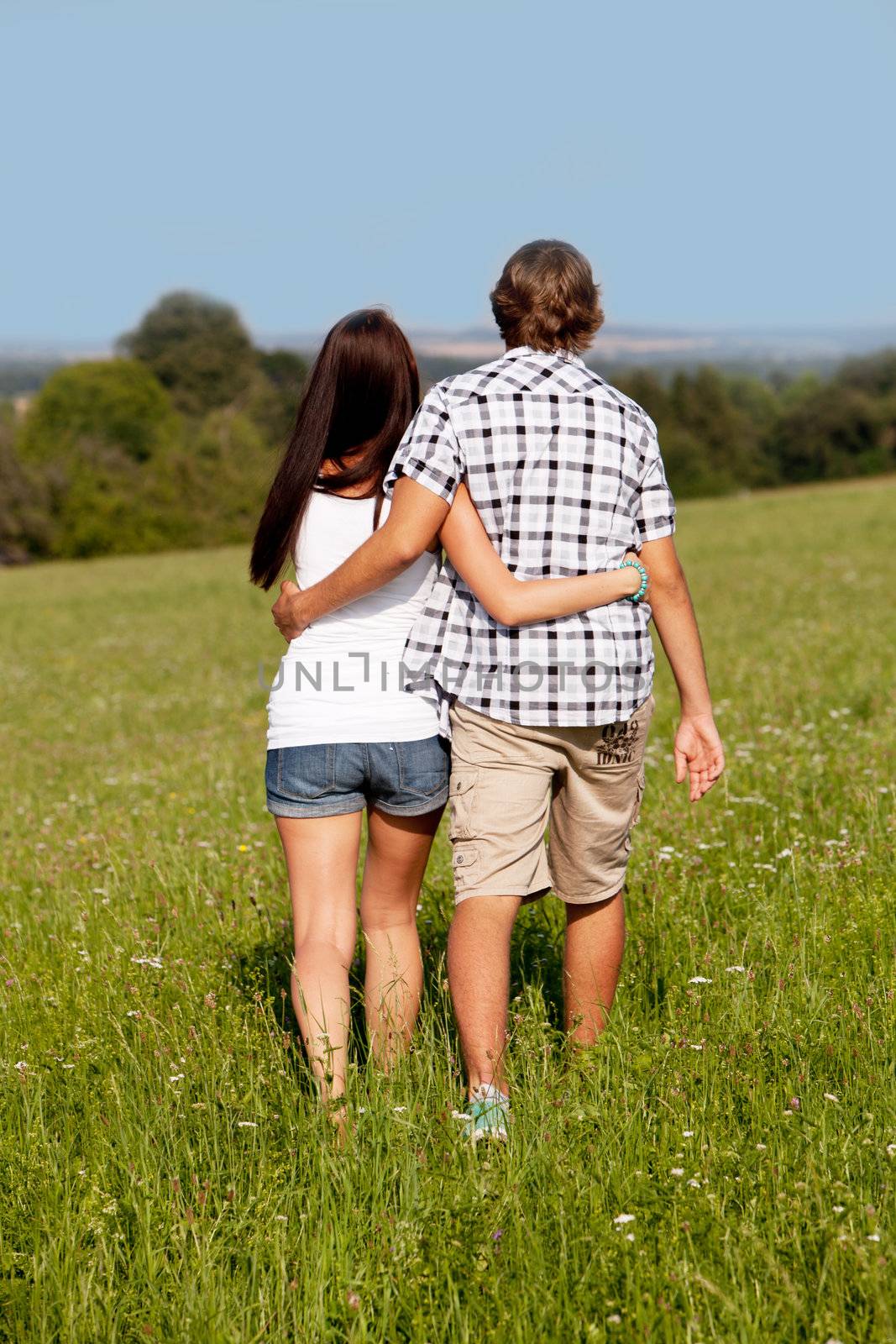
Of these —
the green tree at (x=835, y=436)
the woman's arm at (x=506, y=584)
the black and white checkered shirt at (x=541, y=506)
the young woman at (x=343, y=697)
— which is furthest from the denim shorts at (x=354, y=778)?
the green tree at (x=835, y=436)

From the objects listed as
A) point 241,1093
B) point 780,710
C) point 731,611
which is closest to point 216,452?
point 731,611

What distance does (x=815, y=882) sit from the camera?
471 centimetres

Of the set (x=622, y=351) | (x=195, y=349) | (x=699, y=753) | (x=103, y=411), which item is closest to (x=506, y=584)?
(x=699, y=753)

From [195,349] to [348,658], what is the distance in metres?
107

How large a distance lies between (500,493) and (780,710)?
5.91 m

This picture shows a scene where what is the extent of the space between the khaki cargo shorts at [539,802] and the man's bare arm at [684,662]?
153 millimetres

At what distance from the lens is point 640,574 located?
129 inches

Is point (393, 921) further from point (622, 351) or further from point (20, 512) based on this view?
point (20, 512)

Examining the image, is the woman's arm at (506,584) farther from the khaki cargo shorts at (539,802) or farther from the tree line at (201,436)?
the tree line at (201,436)

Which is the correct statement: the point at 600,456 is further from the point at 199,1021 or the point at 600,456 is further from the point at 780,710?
the point at 780,710

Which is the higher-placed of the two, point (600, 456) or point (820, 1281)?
point (600, 456)

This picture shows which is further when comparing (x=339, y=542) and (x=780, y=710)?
(x=780, y=710)

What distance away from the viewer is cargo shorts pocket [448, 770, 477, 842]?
10.8ft

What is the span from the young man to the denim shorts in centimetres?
10
